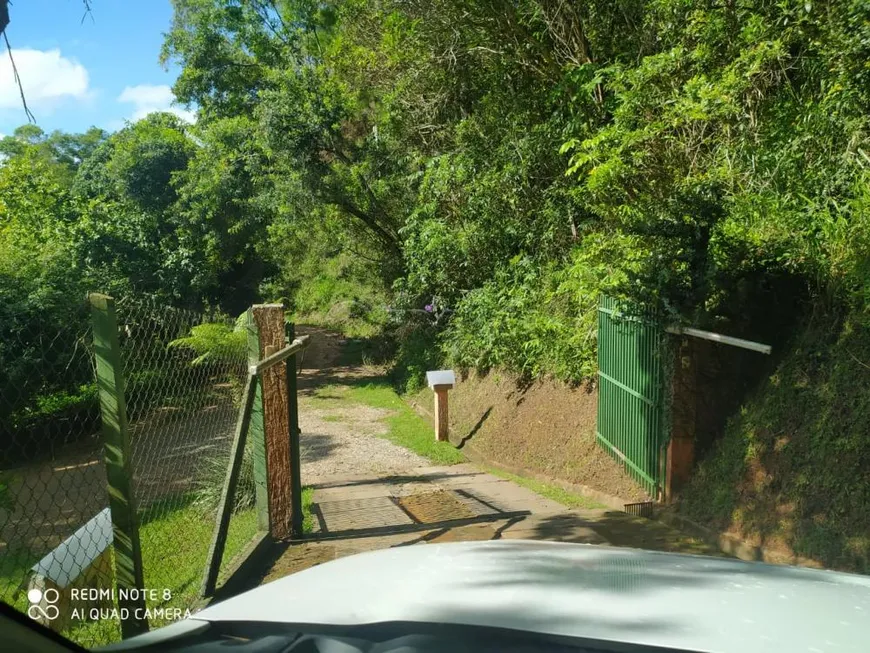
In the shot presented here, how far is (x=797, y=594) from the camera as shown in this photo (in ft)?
7.32

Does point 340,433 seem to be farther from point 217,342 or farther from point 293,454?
point 293,454

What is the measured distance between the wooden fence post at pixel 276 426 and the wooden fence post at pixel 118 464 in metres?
2.56

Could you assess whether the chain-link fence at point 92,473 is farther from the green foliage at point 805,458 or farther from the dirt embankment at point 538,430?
the dirt embankment at point 538,430

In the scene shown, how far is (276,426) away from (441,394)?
7.96 metres

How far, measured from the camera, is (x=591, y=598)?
79.3 inches

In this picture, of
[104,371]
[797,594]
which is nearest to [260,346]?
[104,371]

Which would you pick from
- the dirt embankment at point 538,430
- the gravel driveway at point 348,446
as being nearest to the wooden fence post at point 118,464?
the dirt embankment at point 538,430

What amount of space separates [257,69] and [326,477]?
19.6m

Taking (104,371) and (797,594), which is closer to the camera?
(797,594)

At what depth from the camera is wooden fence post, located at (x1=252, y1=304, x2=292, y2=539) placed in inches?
243

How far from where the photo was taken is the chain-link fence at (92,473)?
378cm

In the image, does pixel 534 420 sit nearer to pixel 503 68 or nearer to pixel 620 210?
pixel 620 210

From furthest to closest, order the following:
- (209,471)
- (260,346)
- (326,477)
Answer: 1. (326,477)
2. (209,471)
3. (260,346)

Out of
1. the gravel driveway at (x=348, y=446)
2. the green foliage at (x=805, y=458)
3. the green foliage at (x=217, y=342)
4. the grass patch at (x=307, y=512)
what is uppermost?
the green foliage at (x=217, y=342)
